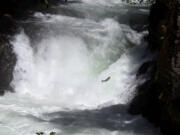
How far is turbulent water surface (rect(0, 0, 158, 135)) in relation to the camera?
288 inches

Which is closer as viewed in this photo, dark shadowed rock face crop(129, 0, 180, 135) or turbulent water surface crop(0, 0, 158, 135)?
dark shadowed rock face crop(129, 0, 180, 135)

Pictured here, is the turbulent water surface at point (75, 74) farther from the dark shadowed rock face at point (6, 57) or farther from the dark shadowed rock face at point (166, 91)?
the dark shadowed rock face at point (166, 91)

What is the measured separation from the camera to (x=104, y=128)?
23.5ft

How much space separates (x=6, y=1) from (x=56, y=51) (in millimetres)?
3416

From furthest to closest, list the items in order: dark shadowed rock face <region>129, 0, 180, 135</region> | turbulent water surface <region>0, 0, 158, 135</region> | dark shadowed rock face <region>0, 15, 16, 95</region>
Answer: dark shadowed rock face <region>0, 15, 16, 95</region>, turbulent water surface <region>0, 0, 158, 135</region>, dark shadowed rock face <region>129, 0, 180, 135</region>

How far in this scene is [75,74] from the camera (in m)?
10.4

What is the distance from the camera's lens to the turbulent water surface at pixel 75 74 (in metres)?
7.31

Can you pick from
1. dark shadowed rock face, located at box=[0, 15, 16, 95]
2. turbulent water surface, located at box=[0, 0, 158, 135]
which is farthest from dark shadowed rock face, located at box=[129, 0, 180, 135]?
dark shadowed rock face, located at box=[0, 15, 16, 95]

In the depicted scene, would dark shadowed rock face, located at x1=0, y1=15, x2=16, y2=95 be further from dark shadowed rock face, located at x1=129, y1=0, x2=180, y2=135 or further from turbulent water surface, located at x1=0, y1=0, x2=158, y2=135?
dark shadowed rock face, located at x1=129, y1=0, x2=180, y2=135

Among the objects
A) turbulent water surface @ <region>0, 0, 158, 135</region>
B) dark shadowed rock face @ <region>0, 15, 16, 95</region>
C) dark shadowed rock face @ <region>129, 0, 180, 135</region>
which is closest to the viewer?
dark shadowed rock face @ <region>129, 0, 180, 135</region>

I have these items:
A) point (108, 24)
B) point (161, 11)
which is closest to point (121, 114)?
point (161, 11)

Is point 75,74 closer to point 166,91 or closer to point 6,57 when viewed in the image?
point 6,57

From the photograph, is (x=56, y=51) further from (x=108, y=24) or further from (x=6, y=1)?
(x=6, y=1)

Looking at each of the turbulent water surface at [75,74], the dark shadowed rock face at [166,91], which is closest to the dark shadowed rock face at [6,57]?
the turbulent water surface at [75,74]
